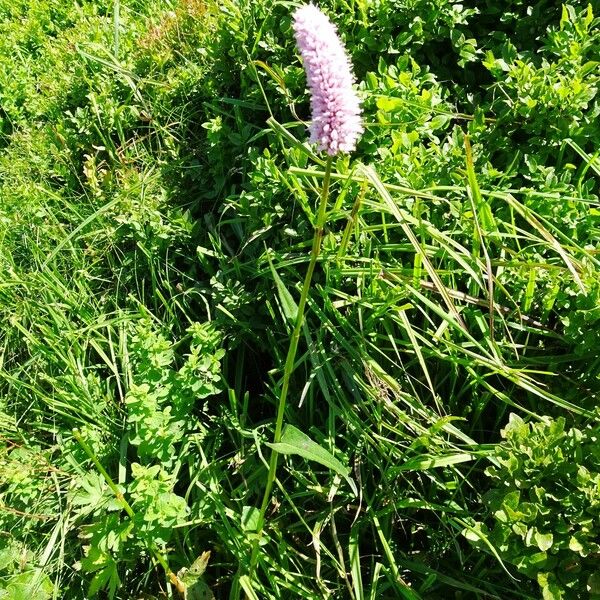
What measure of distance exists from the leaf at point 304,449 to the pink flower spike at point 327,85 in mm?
584

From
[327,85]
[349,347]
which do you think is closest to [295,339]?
[327,85]

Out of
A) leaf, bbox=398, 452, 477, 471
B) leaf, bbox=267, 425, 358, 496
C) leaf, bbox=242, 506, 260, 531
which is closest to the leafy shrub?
leaf, bbox=398, 452, 477, 471

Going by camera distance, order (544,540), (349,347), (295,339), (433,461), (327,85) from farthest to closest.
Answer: (349,347), (433,461), (544,540), (295,339), (327,85)

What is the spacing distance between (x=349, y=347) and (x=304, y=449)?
1.85 feet

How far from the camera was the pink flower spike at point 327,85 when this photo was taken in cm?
104

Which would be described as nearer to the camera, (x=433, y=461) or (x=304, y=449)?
(x=304, y=449)

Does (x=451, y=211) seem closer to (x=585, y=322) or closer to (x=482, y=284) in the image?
(x=482, y=284)

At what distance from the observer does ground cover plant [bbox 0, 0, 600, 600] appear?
5.39 ft

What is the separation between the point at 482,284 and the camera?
173cm

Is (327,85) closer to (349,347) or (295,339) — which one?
(295,339)

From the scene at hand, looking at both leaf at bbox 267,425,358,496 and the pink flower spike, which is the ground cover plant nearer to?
leaf at bbox 267,425,358,496

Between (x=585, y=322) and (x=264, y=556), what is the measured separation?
1.03m

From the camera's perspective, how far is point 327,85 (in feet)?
3.43

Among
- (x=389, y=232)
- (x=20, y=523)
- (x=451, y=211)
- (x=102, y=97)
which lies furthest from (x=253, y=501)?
(x=102, y=97)
